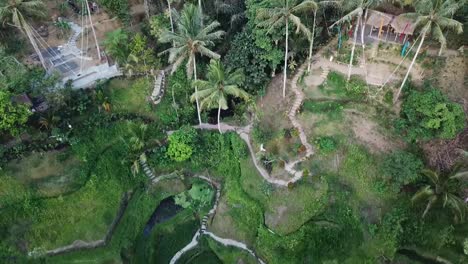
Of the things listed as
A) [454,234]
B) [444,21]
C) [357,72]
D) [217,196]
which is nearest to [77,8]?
[217,196]

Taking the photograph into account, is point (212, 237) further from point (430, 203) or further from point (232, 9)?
point (232, 9)

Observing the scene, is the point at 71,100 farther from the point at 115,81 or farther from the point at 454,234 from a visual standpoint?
the point at 454,234

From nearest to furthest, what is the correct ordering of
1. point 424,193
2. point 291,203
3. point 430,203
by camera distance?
point 424,193, point 430,203, point 291,203

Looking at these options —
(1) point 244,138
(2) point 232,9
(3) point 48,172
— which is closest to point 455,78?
(1) point 244,138

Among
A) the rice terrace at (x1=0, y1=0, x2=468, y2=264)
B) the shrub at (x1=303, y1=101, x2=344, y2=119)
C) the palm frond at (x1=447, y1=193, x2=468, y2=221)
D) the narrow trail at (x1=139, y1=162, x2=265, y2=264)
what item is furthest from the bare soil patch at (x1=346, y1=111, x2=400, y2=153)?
the narrow trail at (x1=139, y1=162, x2=265, y2=264)

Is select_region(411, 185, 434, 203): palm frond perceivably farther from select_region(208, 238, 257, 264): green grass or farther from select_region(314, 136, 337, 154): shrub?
select_region(208, 238, 257, 264): green grass

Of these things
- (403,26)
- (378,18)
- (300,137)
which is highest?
(378,18)

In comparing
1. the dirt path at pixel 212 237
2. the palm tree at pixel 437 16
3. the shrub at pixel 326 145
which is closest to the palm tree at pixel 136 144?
the dirt path at pixel 212 237

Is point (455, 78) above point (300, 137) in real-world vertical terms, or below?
above
